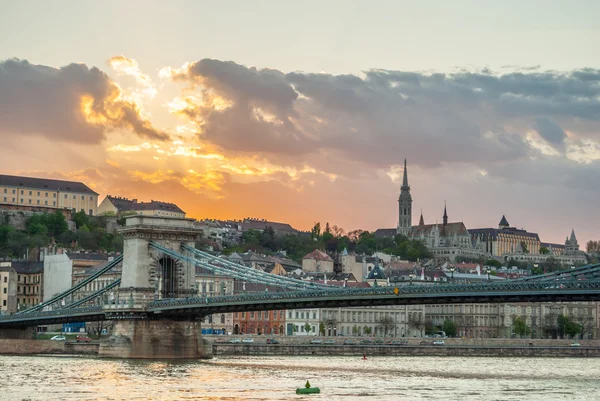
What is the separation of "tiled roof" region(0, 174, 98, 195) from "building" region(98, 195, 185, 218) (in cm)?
493

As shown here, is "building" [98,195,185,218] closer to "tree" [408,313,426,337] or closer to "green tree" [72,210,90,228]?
"green tree" [72,210,90,228]

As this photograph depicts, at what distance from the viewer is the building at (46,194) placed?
173250 mm

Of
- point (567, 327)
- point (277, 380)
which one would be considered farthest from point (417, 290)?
point (567, 327)

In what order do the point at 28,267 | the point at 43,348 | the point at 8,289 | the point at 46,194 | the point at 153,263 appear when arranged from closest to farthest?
the point at 153,263 < the point at 43,348 < the point at 8,289 < the point at 28,267 < the point at 46,194

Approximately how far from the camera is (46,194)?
176000 millimetres

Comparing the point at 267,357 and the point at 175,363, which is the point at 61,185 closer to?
the point at 267,357

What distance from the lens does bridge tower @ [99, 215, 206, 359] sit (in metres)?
68.8

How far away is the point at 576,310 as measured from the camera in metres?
136

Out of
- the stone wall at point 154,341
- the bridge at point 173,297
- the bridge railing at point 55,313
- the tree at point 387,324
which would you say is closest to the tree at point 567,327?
the tree at point 387,324

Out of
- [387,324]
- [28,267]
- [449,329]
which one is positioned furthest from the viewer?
[449,329]

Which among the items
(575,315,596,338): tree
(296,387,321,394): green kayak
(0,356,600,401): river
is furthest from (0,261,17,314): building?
(296,387,321,394): green kayak

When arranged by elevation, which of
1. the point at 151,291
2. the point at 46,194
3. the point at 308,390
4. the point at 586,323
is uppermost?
the point at 46,194

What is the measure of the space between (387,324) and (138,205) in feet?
235

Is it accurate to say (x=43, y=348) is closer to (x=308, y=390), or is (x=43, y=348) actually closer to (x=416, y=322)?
(x=308, y=390)
